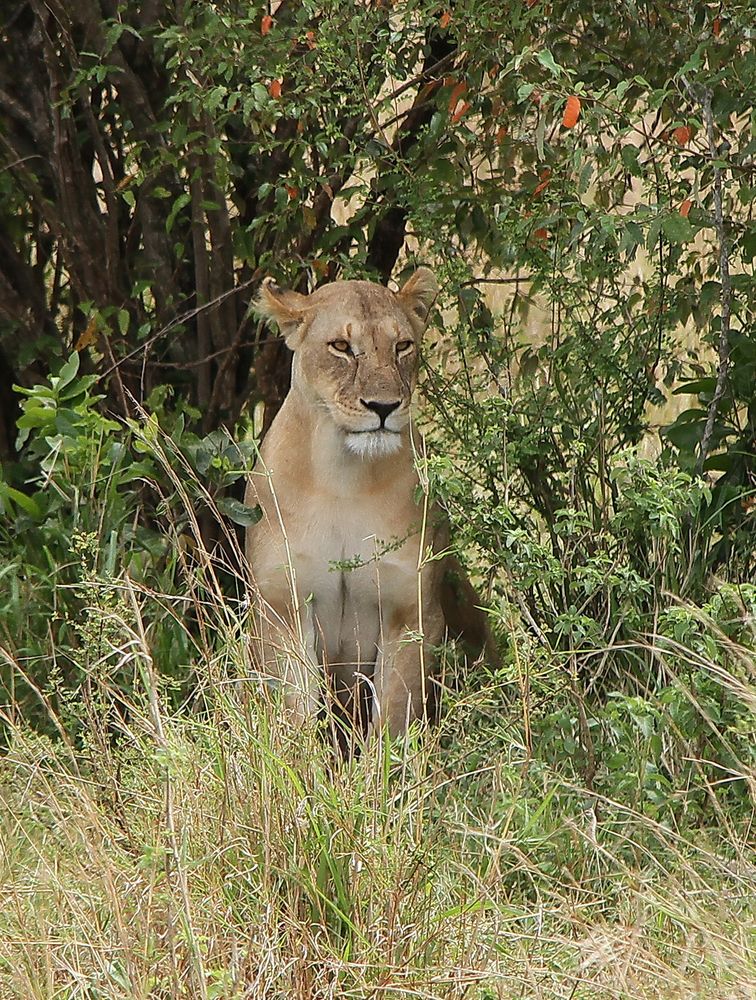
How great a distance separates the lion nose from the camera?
4883mm

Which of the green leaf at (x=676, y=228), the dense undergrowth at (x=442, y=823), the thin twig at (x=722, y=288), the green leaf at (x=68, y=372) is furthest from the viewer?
the green leaf at (x=68, y=372)

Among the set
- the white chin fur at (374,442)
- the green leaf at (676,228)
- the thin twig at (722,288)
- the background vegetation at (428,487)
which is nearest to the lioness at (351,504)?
the white chin fur at (374,442)

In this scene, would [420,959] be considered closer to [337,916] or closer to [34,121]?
[337,916]

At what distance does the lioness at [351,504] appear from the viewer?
4.97 metres

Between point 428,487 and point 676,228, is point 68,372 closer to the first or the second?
point 428,487

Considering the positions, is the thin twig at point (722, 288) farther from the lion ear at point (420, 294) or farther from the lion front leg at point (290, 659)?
the lion front leg at point (290, 659)

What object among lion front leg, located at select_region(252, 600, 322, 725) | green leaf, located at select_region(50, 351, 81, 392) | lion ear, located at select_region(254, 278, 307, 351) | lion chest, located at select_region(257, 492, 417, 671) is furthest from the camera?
green leaf, located at select_region(50, 351, 81, 392)

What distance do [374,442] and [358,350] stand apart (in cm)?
29

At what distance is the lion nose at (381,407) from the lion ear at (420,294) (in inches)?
18.2

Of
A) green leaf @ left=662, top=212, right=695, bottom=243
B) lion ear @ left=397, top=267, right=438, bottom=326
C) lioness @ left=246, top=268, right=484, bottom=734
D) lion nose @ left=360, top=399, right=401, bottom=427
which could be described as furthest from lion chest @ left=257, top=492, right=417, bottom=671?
green leaf @ left=662, top=212, right=695, bottom=243

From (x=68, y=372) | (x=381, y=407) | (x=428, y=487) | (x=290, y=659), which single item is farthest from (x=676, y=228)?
(x=68, y=372)

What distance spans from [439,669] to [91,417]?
133cm

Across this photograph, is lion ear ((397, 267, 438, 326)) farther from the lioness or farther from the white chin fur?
the white chin fur

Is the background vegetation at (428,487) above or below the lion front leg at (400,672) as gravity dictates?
above
